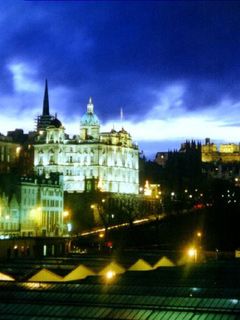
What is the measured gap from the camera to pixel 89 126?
546 feet

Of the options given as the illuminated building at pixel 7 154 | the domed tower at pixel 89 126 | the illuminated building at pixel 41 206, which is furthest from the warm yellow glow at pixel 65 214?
the domed tower at pixel 89 126

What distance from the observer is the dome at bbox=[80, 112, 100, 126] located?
167 meters

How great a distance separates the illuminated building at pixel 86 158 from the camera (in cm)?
15862

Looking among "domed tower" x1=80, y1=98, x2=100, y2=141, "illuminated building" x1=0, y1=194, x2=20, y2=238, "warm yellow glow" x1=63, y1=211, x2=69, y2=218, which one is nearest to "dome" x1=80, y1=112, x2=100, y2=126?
"domed tower" x1=80, y1=98, x2=100, y2=141

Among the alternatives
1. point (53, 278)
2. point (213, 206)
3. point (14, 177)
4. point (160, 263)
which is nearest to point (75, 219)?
point (14, 177)

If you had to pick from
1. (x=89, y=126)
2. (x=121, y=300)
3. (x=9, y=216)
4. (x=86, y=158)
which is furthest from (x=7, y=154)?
(x=121, y=300)

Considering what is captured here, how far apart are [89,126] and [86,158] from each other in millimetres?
9402

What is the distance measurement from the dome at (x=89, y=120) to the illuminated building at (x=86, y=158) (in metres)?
0.25

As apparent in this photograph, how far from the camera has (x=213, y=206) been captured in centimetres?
15012

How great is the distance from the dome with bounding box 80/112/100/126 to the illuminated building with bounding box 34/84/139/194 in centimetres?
25

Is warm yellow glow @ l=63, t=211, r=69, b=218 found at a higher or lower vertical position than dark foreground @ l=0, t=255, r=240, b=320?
higher

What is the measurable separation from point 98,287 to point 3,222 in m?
69.5

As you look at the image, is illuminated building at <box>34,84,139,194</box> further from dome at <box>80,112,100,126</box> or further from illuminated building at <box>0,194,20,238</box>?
illuminated building at <box>0,194,20,238</box>

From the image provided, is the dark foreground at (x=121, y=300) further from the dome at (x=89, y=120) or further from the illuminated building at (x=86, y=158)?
the dome at (x=89, y=120)
